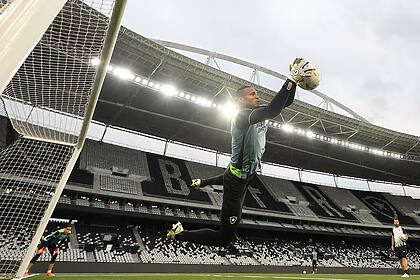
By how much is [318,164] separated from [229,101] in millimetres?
15168

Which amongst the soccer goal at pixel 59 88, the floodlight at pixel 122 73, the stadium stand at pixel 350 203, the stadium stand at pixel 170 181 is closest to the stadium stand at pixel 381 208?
the stadium stand at pixel 350 203

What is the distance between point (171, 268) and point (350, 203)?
871 inches

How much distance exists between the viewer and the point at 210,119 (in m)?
21.0

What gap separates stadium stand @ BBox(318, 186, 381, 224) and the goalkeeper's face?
90.4ft

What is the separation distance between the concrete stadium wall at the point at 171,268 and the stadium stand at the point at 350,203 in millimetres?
6046

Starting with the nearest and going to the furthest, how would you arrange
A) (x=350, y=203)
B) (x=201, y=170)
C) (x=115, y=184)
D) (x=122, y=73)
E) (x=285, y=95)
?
(x=285, y=95) < (x=122, y=73) < (x=115, y=184) < (x=201, y=170) < (x=350, y=203)

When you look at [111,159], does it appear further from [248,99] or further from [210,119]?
[248,99]

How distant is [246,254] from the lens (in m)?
18.6

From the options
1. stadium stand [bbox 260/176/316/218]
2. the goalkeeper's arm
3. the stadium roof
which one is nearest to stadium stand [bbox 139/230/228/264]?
the stadium roof

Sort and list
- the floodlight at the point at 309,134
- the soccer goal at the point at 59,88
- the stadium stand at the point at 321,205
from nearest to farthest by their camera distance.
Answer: the soccer goal at the point at 59,88 < the floodlight at the point at 309,134 < the stadium stand at the point at 321,205

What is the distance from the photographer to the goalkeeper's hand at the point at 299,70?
2.26 metres

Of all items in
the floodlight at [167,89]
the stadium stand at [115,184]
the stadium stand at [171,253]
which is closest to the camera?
the stadium stand at [171,253]

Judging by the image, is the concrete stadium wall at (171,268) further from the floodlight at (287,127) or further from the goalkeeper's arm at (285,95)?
the goalkeeper's arm at (285,95)

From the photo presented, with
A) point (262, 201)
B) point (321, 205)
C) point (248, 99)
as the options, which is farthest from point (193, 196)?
point (248, 99)
